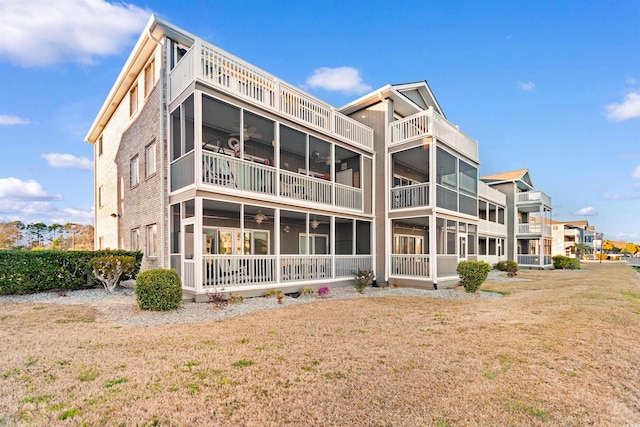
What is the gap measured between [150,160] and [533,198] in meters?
31.9

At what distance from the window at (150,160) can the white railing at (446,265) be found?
11734 mm

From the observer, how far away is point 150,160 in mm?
12086

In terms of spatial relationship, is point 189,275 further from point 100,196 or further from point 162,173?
point 100,196

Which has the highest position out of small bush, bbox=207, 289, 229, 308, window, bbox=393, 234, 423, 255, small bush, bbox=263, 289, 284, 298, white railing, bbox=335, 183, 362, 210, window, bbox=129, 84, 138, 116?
window, bbox=129, 84, 138, 116

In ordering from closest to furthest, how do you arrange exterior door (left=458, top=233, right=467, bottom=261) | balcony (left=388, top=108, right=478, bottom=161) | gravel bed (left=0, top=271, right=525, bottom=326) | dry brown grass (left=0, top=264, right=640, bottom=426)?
dry brown grass (left=0, top=264, right=640, bottom=426), gravel bed (left=0, top=271, right=525, bottom=326), balcony (left=388, top=108, right=478, bottom=161), exterior door (left=458, top=233, right=467, bottom=261)

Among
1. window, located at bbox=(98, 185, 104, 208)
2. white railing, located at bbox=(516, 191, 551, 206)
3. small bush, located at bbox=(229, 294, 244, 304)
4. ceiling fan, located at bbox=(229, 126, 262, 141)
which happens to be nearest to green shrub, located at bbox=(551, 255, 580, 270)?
white railing, located at bbox=(516, 191, 551, 206)

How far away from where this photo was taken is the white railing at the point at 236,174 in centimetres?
951

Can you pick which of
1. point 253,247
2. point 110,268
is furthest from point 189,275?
point 253,247

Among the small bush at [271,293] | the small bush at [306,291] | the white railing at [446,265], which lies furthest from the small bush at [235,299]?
the white railing at [446,265]

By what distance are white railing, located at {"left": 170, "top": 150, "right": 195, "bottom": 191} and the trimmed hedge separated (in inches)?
143

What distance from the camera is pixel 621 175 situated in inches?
1148

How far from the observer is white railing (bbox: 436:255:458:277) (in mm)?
13495

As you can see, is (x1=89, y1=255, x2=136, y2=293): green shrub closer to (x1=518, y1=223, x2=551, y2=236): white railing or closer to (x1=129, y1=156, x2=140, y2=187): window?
(x1=129, y1=156, x2=140, y2=187): window

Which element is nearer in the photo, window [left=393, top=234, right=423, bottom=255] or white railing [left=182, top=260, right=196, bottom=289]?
white railing [left=182, top=260, right=196, bottom=289]
